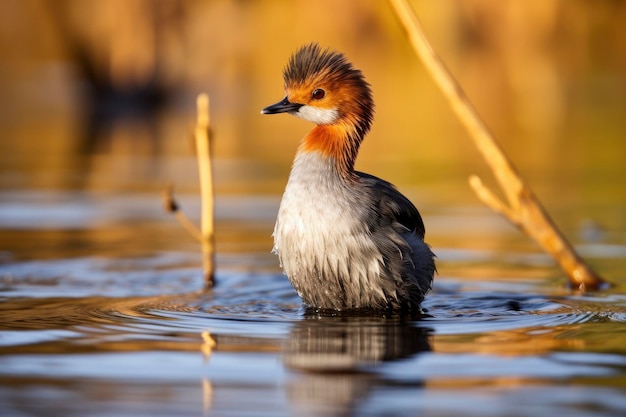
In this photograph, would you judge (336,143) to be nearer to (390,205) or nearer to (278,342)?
(390,205)

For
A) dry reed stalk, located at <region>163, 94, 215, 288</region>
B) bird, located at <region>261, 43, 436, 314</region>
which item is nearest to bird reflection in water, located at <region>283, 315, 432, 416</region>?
bird, located at <region>261, 43, 436, 314</region>

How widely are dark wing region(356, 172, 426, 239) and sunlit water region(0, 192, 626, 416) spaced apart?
51cm

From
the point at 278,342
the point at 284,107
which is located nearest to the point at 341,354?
the point at 278,342

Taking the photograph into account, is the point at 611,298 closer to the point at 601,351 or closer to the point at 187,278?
the point at 601,351

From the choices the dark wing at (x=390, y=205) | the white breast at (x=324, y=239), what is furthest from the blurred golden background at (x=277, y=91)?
the white breast at (x=324, y=239)

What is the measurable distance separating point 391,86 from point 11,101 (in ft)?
34.5

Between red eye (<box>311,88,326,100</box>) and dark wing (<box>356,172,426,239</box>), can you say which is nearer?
dark wing (<box>356,172,426,239</box>)

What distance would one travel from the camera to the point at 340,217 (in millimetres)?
6527

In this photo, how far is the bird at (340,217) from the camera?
6.52 metres

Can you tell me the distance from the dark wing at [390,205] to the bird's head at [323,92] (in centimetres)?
34

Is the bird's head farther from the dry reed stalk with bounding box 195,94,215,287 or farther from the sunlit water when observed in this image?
the dry reed stalk with bounding box 195,94,215,287

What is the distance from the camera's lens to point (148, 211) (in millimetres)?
11656

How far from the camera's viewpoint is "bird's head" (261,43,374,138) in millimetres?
7082

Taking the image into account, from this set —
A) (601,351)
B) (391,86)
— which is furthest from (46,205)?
(391,86)
